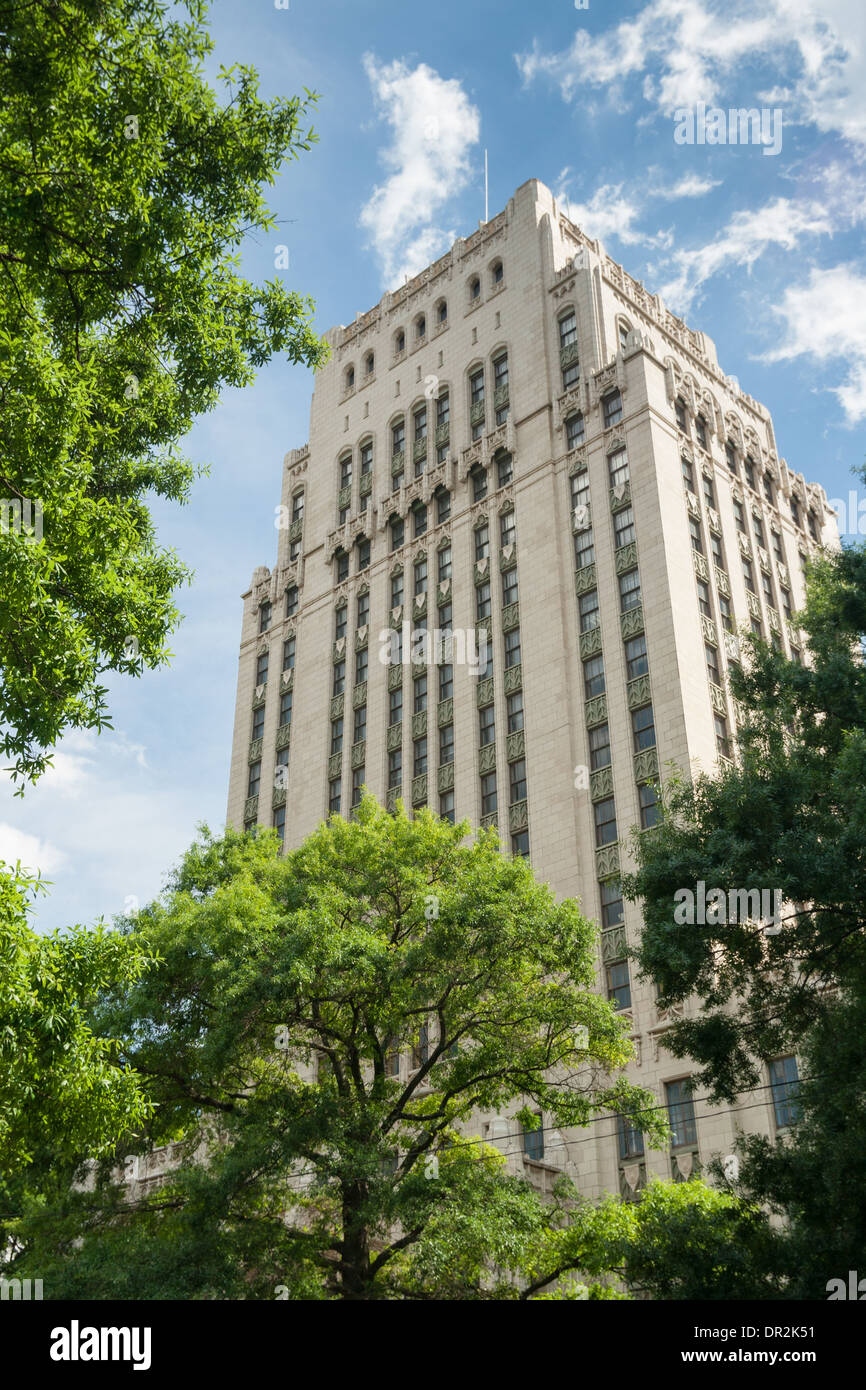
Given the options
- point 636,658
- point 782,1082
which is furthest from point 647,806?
point 782,1082

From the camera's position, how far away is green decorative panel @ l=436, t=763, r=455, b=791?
41938 mm

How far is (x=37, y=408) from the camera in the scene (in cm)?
1138

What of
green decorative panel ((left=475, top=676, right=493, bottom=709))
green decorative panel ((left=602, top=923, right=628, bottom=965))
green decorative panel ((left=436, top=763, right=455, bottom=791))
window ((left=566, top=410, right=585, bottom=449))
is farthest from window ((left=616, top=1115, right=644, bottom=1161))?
window ((left=566, top=410, right=585, bottom=449))

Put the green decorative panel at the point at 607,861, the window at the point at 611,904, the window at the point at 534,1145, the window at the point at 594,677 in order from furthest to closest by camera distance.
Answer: the window at the point at 594,677
the green decorative panel at the point at 607,861
the window at the point at 611,904
the window at the point at 534,1145

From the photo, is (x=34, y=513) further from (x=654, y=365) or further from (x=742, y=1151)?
(x=654, y=365)

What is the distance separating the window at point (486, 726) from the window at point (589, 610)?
476 centimetres

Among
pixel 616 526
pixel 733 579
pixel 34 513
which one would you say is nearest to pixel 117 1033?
pixel 34 513

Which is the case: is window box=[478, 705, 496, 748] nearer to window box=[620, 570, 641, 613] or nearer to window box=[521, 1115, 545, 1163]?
window box=[620, 570, 641, 613]

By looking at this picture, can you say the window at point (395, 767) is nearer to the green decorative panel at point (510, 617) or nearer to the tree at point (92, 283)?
the green decorative panel at point (510, 617)

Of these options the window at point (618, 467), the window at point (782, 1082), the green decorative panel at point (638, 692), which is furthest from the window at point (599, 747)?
the window at point (782, 1082)

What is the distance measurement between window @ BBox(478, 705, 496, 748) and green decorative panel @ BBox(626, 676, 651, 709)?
5.84 meters

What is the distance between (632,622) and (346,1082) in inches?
894

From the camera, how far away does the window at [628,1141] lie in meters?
31.0

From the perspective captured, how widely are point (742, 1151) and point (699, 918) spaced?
366 centimetres
